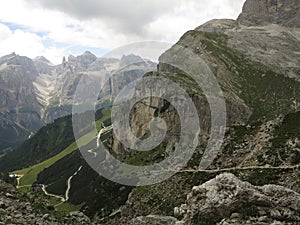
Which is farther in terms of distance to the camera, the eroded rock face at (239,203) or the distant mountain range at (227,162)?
the distant mountain range at (227,162)

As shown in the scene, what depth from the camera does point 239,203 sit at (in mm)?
22984

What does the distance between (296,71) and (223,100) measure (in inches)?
2744

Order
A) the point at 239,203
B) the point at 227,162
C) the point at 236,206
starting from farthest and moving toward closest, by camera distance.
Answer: the point at 227,162, the point at 239,203, the point at 236,206

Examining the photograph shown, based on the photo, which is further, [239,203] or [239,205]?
[239,203]

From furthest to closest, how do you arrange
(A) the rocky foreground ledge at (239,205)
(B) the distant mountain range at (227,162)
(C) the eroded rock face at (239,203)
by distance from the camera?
1. (B) the distant mountain range at (227,162)
2. (C) the eroded rock face at (239,203)
3. (A) the rocky foreground ledge at (239,205)

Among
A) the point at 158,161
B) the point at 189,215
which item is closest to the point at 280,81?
the point at 158,161

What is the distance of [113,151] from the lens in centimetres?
19800

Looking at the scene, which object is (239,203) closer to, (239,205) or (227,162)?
(239,205)

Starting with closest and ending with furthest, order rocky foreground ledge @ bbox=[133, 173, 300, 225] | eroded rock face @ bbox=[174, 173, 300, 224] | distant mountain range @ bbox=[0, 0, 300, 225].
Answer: rocky foreground ledge @ bbox=[133, 173, 300, 225], eroded rock face @ bbox=[174, 173, 300, 224], distant mountain range @ bbox=[0, 0, 300, 225]

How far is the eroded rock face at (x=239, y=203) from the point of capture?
72.2 feet

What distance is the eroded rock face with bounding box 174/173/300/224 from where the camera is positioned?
21994 mm

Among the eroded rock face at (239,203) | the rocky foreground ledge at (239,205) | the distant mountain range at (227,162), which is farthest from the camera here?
the distant mountain range at (227,162)

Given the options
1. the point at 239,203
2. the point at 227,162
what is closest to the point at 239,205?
the point at 239,203

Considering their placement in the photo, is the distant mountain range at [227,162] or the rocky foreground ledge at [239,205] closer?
the rocky foreground ledge at [239,205]
